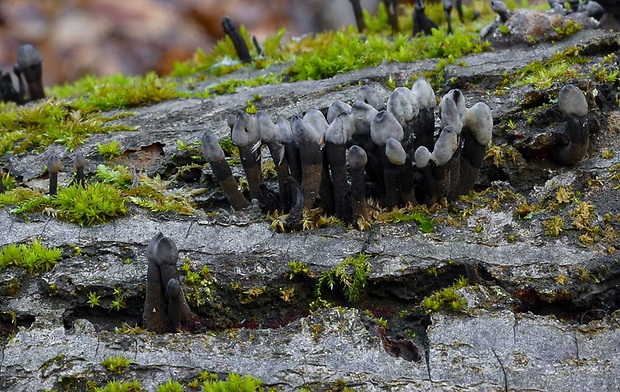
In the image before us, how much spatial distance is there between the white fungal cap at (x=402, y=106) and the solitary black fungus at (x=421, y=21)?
9.09ft

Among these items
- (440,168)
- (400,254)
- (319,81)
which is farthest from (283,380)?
(319,81)

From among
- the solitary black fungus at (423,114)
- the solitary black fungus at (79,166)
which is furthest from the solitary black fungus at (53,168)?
the solitary black fungus at (423,114)

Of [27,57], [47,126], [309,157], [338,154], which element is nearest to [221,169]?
[309,157]

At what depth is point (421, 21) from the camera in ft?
20.8

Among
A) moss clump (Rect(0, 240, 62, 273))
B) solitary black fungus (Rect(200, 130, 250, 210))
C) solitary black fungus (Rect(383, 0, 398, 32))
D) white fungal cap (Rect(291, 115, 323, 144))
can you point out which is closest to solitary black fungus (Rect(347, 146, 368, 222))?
white fungal cap (Rect(291, 115, 323, 144))

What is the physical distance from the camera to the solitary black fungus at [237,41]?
20.7 ft

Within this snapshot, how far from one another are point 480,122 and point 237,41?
10.6 ft

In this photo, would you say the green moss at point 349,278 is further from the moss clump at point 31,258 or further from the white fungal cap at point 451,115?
the moss clump at point 31,258

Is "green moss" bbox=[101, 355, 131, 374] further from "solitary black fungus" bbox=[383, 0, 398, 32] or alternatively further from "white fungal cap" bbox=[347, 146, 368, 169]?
"solitary black fungus" bbox=[383, 0, 398, 32]

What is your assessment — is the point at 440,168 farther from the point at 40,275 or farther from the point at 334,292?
the point at 40,275

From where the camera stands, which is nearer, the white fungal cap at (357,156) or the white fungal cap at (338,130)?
the white fungal cap at (357,156)

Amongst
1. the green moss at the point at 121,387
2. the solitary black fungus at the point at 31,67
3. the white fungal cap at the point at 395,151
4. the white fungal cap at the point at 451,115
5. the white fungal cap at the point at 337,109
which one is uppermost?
the solitary black fungus at the point at 31,67

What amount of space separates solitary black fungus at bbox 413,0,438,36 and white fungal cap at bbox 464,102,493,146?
2.79 metres

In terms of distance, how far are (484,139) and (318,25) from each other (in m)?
6.74
